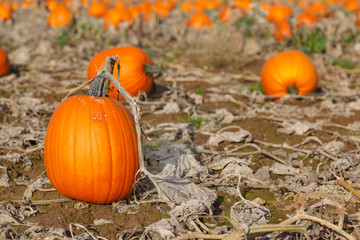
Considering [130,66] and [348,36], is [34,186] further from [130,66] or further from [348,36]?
[348,36]

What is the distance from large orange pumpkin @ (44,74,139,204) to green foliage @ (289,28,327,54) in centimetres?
616

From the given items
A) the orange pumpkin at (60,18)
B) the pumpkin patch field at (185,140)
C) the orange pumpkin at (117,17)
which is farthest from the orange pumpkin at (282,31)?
the orange pumpkin at (60,18)

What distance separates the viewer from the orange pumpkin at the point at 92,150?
9.29 ft

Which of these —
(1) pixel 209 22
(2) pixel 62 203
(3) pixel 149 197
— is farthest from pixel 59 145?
(1) pixel 209 22

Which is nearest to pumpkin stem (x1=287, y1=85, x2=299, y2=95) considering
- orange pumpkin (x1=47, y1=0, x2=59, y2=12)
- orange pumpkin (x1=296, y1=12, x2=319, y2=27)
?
orange pumpkin (x1=296, y1=12, x2=319, y2=27)

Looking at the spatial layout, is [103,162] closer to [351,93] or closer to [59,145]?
[59,145]

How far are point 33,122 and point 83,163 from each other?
2.10 m

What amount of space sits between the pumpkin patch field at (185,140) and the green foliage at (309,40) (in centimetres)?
3

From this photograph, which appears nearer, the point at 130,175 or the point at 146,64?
the point at 130,175

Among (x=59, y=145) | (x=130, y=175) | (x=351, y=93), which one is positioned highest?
(x=59, y=145)

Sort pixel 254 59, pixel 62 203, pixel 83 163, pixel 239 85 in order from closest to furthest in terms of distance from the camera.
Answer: pixel 83 163 → pixel 62 203 → pixel 239 85 → pixel 254 59

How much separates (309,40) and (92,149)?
6.75 metres

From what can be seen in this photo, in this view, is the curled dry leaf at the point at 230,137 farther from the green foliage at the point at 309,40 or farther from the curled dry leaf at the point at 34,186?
the green foliage at the point at 309,40

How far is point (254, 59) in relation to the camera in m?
8.24
